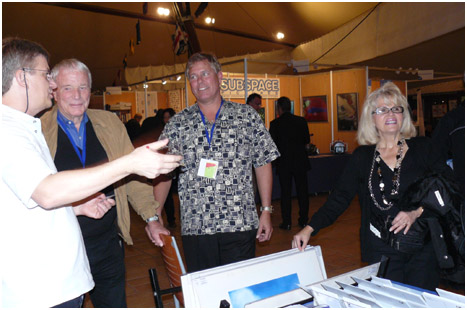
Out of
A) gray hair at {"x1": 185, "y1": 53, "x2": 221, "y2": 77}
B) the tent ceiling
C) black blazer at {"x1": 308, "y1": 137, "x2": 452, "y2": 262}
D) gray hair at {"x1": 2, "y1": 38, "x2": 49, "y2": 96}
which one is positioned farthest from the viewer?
the tent ceiling

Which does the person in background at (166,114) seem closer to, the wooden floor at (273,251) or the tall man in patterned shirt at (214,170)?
the wooden floor at (273,251)

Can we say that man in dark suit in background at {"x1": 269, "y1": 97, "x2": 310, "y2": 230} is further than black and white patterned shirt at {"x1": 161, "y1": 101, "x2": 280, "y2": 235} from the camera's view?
Yes

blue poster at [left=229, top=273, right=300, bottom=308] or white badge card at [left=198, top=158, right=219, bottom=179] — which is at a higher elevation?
white badge card at [left=198, top=158, right=219, bottom=179]

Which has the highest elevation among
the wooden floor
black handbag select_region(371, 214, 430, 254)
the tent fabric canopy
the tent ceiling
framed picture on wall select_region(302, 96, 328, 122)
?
the tent ceiling

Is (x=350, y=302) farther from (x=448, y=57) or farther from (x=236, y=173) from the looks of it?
(x=448, y=57)

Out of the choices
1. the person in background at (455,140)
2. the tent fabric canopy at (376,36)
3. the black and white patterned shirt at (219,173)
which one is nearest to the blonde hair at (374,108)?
the person in background at (455,140)

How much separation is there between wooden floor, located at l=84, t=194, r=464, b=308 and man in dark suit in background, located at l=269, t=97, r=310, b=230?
32 cm

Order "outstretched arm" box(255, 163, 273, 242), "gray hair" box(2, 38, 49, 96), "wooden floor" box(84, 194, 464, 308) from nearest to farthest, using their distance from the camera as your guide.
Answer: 1. "gray hair" box(2, 38, 49, 96)
2. "outstretched arm" box(255, 163, 273, 242)
3. "wooden floor" box(84, 194, 464, 308)

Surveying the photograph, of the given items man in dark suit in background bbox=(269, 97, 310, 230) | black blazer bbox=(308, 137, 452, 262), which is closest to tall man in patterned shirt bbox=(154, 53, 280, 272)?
black blazer bbox=(308, 137, 452, 262)

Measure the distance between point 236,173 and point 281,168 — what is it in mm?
3471

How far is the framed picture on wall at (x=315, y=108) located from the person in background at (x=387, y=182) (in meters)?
7.72

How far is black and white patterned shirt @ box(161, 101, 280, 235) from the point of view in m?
2.32

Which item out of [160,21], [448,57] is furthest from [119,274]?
[160,21]

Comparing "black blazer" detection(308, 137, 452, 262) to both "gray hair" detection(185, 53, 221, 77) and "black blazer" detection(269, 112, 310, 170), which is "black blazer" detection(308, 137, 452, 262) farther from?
"black blazer" detection(269, 112, 310, 170)
